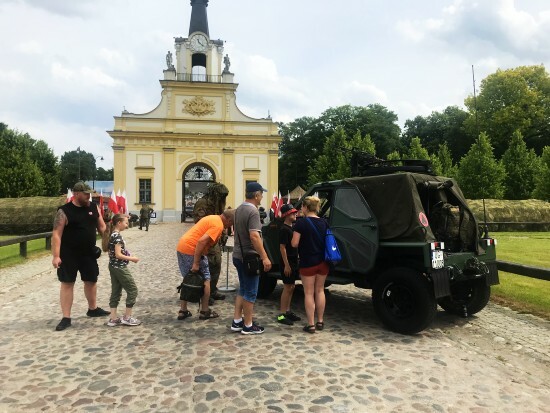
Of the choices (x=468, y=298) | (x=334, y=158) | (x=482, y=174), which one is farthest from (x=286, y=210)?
(x=334, y=158)

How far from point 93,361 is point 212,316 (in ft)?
6.70

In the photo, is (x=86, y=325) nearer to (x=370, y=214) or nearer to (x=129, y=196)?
(x=370, y=214)

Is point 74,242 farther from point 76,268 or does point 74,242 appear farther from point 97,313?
point 97,313

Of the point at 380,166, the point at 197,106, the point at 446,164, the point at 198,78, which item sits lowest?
the point at 380,166

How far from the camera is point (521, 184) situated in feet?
128

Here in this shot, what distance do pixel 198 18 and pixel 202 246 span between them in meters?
45.7

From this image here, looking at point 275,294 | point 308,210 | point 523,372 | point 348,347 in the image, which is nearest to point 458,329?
point 523,372

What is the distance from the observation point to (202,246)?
5.63 metres

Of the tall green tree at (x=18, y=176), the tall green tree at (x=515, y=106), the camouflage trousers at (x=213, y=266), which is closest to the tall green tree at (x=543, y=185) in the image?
the tall green tree at (x=515, y=106)

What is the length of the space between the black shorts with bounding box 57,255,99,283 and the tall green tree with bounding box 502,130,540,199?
3966 cm

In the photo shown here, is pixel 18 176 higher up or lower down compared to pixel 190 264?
higher up

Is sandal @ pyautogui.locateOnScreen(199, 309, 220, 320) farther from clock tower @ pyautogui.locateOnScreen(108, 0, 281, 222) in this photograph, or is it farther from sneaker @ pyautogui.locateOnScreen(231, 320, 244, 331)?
clock tower @ pyautogui.locateOnScreen(108, 0, 281, 222)

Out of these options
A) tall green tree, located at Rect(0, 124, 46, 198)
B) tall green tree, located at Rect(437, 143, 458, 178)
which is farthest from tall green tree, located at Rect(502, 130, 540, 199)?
tall green tree, located at Rect(0, 124, 46, 198)

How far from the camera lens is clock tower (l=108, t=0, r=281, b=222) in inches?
1607
